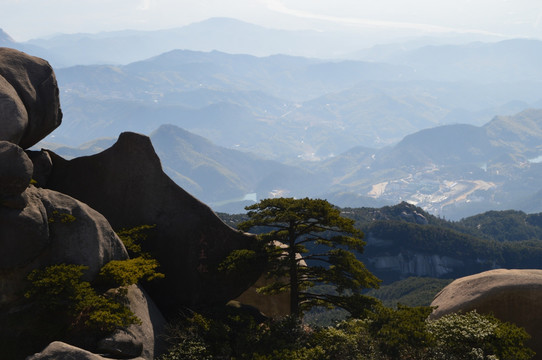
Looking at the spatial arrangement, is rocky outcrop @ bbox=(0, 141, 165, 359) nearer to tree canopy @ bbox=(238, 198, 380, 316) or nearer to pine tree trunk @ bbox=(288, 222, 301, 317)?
tree canopy @ bbox=(238, 198, 380, 316)

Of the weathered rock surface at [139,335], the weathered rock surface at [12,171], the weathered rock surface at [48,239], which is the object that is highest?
the weathered rock surface at [12,171]

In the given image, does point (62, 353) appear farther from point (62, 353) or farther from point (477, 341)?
point (477, 341)

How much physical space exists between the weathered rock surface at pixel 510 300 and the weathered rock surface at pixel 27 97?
24415mm

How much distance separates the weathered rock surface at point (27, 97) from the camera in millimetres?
22953

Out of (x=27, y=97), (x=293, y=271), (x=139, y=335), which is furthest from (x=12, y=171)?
(x=293, y=271)

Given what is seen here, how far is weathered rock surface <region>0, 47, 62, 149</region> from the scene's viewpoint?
22953 mm

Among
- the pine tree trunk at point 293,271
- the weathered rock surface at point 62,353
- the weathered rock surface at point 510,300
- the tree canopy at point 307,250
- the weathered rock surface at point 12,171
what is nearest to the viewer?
the weathered rock surface at point 62,353

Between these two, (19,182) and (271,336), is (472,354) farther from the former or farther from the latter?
(19,182)

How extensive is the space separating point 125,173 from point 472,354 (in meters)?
20.5

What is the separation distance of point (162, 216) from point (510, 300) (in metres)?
20.1

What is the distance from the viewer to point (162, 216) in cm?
2917

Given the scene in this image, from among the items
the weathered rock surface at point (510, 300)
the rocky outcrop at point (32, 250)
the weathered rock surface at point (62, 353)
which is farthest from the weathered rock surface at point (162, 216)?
the weathered rock surface at point (510, 300)

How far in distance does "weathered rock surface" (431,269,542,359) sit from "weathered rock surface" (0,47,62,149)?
24.4 m

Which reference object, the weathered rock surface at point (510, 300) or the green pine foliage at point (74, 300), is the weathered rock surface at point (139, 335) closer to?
the green pine foliage at point (74, 300)
